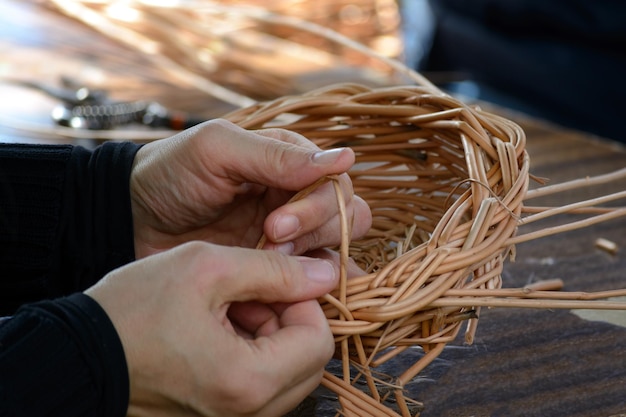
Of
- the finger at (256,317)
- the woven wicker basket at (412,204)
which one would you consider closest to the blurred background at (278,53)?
the woven wicker basket at (412,204)

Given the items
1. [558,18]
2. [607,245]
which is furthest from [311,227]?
[558,18]

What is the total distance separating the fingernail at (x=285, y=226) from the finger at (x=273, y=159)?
26 mm

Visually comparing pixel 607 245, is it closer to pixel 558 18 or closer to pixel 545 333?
pixel 545 333

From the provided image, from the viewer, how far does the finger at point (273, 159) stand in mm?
501

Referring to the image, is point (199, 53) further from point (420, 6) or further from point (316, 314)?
point (420, 6)

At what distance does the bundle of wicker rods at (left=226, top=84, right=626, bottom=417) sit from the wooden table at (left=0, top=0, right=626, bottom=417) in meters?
0.04

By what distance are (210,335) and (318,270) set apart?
8 cm

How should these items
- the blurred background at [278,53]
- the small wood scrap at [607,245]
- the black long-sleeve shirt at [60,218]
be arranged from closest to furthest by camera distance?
the black long-sleeve shirt at [60,218] < the small wood scrap at [607,245] < the blurred background at [278,53]

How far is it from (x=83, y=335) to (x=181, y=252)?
0.07 m

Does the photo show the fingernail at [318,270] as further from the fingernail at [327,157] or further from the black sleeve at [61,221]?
the black sleeve at [61,221]

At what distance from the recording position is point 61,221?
627 millimetres

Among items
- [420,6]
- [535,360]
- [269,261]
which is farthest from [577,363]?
[420,6]

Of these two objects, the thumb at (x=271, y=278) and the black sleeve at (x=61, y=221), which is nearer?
the thumb at (x=271, y=278)

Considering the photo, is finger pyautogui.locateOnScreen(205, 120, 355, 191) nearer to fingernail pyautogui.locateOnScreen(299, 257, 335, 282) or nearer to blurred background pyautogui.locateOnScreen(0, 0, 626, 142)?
fingernail pyautogui.locateOnScreen(299, 257, 335, 282)
